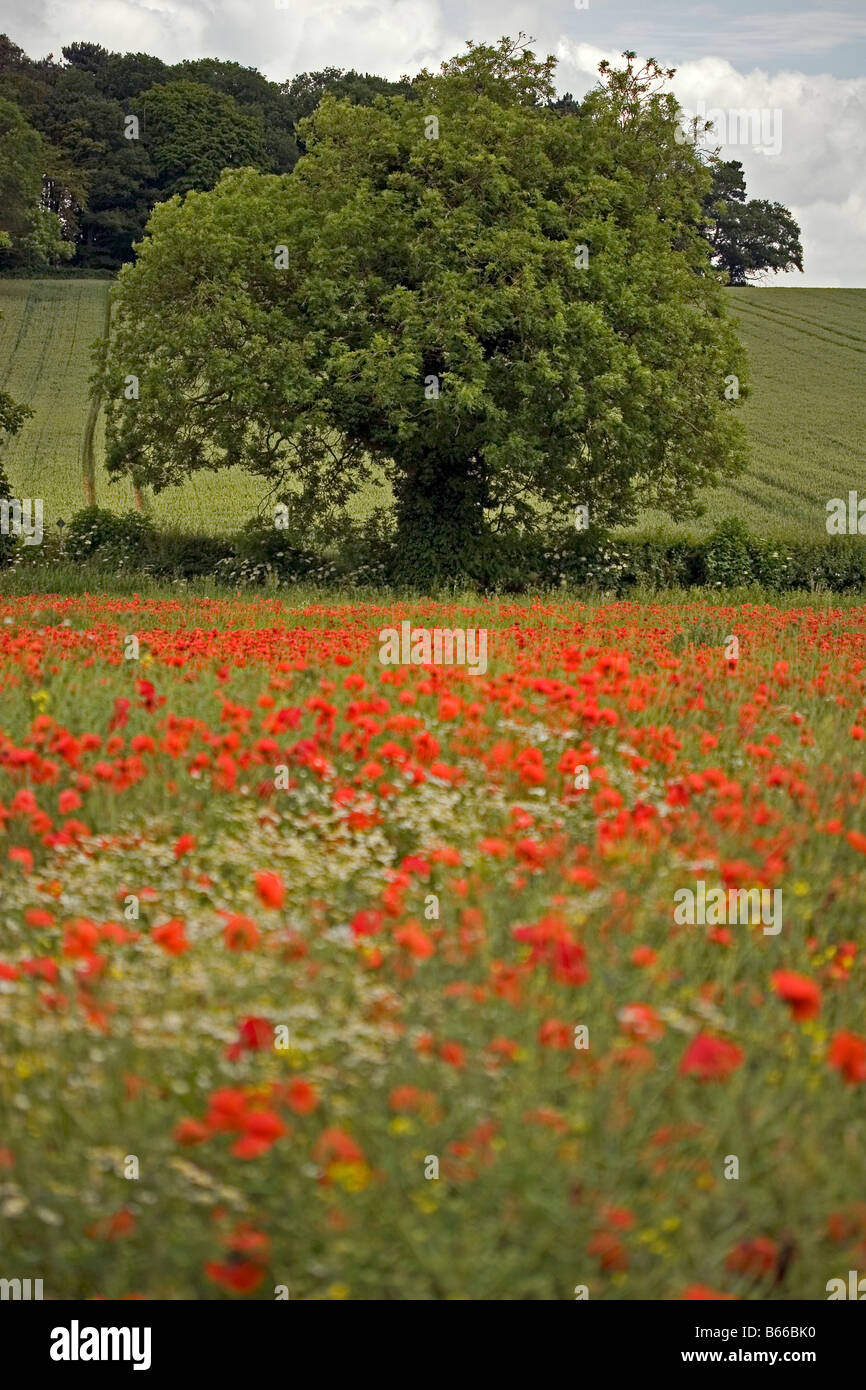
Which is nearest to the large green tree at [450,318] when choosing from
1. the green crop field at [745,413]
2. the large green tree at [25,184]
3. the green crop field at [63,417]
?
the green crop field at [63,417]

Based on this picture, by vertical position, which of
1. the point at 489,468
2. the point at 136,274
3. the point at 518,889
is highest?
the point at 136,274

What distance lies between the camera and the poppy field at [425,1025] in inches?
135

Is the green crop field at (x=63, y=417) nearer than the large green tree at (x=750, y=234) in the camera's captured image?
Yes

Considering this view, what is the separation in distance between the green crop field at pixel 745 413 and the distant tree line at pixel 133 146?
3.09 m

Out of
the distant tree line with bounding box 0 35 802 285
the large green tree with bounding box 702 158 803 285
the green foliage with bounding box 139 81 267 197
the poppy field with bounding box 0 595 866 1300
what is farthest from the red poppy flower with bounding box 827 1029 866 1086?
the large green tree with bounding box 702 158 803 285

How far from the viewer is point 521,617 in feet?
49.0

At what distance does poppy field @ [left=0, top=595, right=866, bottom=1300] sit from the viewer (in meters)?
3.44

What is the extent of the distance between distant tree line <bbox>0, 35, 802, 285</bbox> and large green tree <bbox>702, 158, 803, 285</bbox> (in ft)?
0.28

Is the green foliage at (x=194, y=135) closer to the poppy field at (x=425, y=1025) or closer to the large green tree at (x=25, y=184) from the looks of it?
the large green tree at (x=25, y=184)

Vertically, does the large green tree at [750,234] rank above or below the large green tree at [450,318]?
above

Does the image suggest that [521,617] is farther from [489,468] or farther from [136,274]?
[136,274]

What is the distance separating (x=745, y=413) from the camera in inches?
2168

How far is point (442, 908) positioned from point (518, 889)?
1.01 ft
